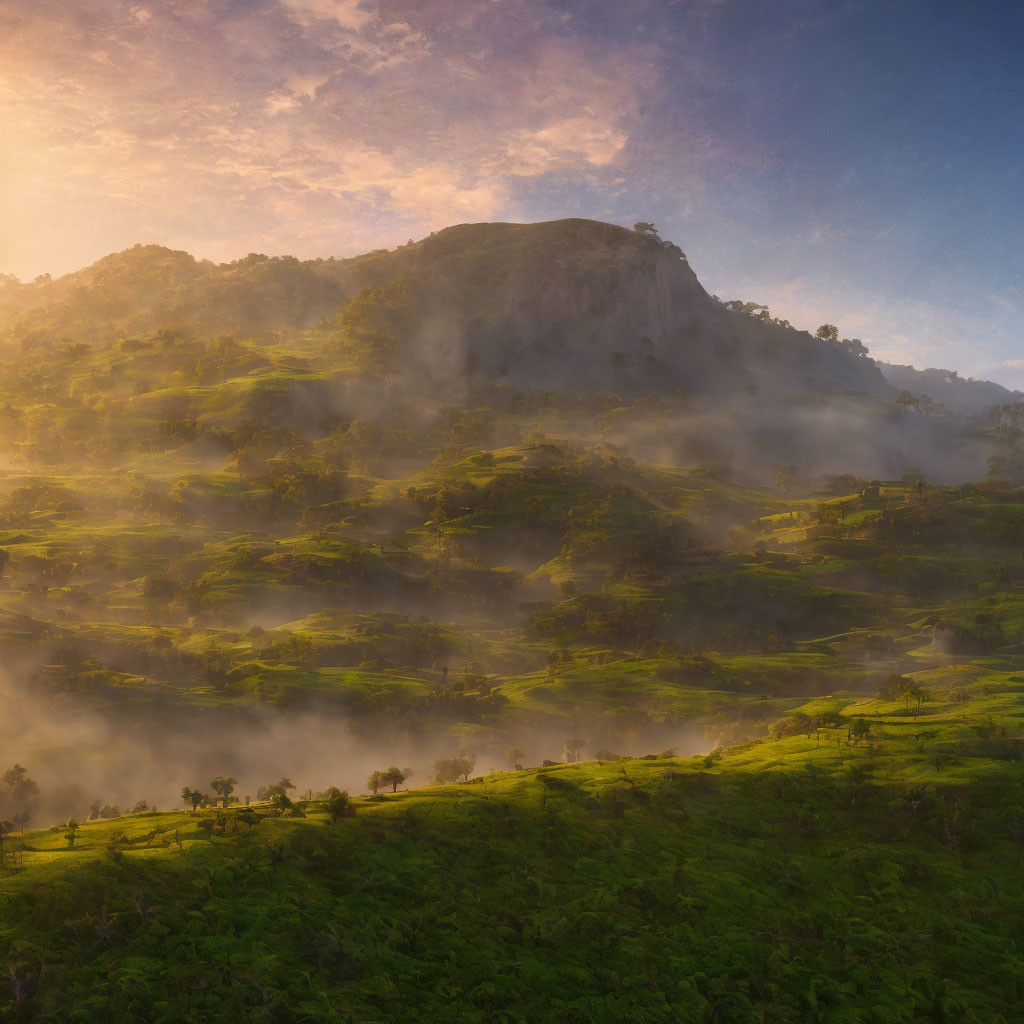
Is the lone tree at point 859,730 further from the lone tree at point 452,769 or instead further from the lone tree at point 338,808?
the lone tree at point 452,769

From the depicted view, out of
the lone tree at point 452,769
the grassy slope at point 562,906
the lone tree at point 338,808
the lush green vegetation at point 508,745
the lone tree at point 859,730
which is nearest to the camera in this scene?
the grassy slope at point 562,906

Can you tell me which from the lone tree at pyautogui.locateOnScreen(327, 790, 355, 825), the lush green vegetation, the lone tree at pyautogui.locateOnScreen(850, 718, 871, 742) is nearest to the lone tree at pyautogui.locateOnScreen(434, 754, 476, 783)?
the lush green vegetation

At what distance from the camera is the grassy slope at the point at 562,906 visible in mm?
25000

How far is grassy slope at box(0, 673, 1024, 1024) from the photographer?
2500 cm

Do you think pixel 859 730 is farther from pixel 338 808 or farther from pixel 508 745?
pixel 508 745

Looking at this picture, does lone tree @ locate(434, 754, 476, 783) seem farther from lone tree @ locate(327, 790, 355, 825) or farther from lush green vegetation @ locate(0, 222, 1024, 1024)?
lone tree @ locate(327, 790, 355, 825)

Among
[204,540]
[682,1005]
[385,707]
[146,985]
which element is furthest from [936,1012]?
[204,540]

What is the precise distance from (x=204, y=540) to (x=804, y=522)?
12213 centimetres

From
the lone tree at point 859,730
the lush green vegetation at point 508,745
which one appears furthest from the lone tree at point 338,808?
the lone tree at point 859,730

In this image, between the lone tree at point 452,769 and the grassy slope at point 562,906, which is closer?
the grassy slope at point 562,906

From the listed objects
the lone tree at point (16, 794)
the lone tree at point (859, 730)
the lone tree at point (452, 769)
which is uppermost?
the lone tree at point (16, 794)

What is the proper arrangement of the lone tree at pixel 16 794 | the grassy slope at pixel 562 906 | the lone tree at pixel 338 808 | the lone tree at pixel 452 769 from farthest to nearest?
the lone tree at pixel 452 769 < the lone tree at pixel 16 794 < the lone tree at pixel 338 808 < the grassy slope at pixel 562 906

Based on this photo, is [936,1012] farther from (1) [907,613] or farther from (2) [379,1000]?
(1) [907,613]

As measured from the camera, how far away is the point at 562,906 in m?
32.2
